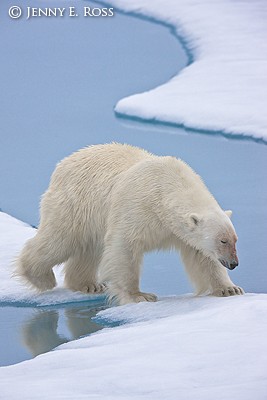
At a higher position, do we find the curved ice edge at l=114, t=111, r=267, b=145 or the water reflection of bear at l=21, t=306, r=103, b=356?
the curved ice edge at l=114, t=111, r=267, b=145

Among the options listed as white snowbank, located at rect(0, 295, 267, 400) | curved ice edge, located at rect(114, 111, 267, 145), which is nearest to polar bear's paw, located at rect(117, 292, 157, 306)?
A: white snowbank, located at rect(0, 295, 267, 400)

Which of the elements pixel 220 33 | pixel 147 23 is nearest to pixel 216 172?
pixel 220 33

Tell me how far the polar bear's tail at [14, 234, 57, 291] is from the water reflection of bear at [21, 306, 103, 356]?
268mm

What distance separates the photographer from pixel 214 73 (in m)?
10.3

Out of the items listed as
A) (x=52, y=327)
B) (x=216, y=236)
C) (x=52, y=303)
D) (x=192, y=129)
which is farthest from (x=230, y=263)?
(x=192, y=129)

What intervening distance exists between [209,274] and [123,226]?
482mm

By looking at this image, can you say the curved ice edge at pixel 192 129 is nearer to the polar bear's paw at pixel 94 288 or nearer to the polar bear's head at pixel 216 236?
the polar bear's paw at pixel 94 288

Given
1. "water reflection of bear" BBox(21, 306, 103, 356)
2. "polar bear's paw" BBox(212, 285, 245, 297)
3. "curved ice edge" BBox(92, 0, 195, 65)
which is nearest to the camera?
"water reflection of bear" BBox(21, 306, 103, 356)

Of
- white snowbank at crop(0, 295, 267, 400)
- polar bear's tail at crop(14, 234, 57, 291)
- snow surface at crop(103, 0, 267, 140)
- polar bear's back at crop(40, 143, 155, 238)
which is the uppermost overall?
snow surface at crop(103, 0, 267, 140)

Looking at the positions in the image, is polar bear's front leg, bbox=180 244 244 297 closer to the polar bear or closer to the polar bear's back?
the polar bear

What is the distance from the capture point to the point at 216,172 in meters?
8.03

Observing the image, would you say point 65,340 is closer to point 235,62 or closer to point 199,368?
point 199,368

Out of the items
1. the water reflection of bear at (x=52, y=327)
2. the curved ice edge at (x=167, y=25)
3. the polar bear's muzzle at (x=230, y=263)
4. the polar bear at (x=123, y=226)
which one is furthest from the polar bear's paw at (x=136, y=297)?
the curved ice edge at (x=167, y=25)

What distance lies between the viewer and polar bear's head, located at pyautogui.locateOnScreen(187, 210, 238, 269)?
4832mm
